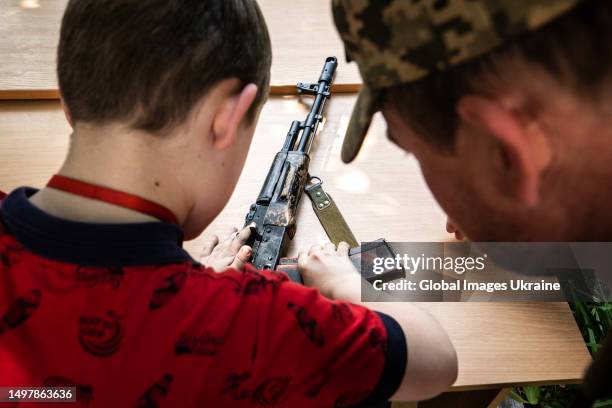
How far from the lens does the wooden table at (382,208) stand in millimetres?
917

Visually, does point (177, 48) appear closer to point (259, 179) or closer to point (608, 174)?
point (608, 174)

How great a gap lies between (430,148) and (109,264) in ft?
1.32

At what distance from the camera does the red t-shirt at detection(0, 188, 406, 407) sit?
582mm

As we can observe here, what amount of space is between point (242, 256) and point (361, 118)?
0.56m

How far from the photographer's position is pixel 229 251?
1059 mm

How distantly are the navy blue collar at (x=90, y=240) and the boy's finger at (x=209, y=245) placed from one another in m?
0.44

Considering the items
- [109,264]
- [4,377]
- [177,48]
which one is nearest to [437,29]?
[177,48]

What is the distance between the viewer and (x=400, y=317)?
0.84m

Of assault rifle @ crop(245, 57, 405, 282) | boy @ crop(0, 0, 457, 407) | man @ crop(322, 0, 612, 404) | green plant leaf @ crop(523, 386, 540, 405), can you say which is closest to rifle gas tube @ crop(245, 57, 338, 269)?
assault rifle @ crop(245, 57, 405, 282)

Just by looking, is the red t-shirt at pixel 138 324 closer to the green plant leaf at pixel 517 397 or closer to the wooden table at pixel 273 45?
the wooden table at pixel 273 45

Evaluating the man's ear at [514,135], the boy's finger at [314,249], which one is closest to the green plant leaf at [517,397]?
the boy's finger at [314,249]

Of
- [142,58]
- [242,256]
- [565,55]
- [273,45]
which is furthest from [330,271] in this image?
[273,45]

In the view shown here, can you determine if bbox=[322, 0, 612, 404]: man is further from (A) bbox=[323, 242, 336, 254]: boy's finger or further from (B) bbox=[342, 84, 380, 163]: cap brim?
(A) bbox=[323, 242, 336, 254]: boy's finger

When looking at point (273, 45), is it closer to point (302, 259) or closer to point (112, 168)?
point (302, 259)
